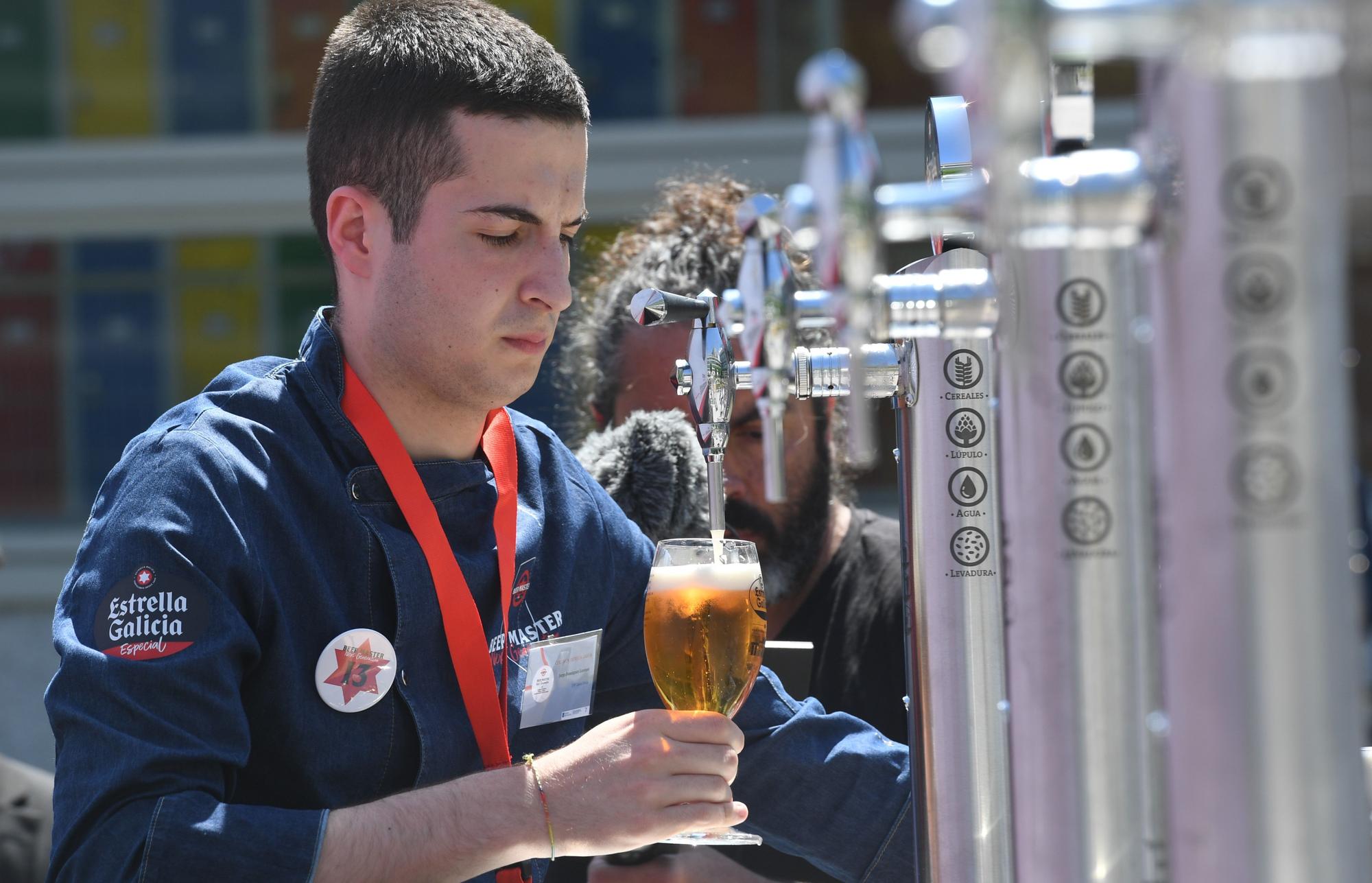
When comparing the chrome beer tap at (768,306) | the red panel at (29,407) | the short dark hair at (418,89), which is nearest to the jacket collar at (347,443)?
the short dark hair at (418,89)

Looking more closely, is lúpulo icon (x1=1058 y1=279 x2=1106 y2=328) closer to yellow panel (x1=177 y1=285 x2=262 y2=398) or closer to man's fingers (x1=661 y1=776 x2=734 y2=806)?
man's fingers (x1=661 y1=776 x2=734 y2=806)

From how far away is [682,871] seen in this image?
1748 mm

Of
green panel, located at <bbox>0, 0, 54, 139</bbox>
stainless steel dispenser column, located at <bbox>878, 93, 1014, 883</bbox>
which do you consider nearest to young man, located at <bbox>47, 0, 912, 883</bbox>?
stainless steel dispenser column, located at <bbox>878, 93, 1014, 883</bbox>

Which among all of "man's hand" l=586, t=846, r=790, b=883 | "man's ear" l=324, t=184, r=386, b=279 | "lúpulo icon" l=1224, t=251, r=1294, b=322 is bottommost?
"man's hand" l=586, t=846, r=790, b=883

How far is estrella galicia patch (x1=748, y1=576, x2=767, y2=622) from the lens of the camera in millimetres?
1185

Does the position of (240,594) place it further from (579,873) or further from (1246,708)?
(1246,708)

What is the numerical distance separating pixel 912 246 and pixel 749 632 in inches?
98.0

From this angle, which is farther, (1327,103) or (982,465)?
(982,465)

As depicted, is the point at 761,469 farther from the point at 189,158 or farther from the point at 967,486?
the point at 189,158

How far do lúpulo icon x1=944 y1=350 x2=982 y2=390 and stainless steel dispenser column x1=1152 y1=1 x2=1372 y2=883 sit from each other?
1.48 ft

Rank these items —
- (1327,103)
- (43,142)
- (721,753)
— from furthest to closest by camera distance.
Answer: (43,142), (721,753), (1327,103)

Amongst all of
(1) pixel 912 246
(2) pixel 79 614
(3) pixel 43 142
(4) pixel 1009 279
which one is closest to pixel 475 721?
(2) pixel 79 614

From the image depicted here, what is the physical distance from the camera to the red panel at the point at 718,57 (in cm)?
613

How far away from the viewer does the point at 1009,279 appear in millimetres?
678
